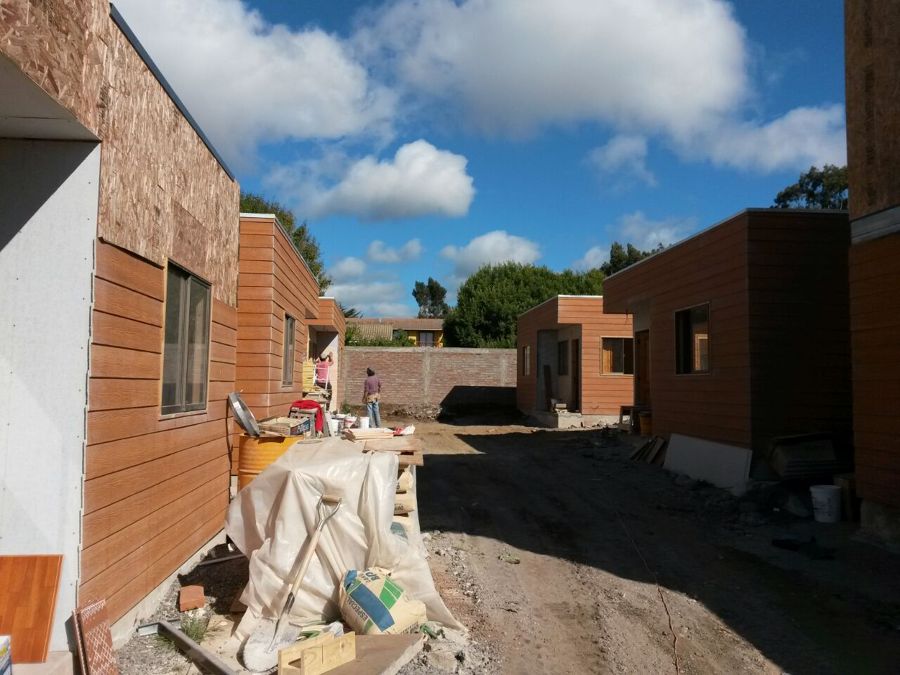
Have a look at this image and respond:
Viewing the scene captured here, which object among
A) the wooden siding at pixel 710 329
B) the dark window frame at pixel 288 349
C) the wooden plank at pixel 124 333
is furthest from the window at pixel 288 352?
the wooden siding at pixel 710 329

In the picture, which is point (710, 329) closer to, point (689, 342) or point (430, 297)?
point (689, 342)

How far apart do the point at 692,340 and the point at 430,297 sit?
79.3 metres

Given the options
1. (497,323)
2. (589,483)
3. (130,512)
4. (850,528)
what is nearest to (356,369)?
(497,323)

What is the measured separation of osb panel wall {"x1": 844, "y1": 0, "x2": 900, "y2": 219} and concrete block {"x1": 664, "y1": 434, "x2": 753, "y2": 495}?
399cm

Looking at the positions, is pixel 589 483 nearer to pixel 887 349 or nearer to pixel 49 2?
pixel 887 349

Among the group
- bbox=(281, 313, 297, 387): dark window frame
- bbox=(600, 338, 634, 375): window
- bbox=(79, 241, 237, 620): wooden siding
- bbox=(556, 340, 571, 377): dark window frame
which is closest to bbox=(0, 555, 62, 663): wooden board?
bbox=(79, 241, 237, 620): wooden siding

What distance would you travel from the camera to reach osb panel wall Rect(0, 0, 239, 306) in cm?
343

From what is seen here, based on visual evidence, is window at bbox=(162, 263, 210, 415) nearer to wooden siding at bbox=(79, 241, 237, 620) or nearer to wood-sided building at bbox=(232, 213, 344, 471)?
wooden siding at bbox=(79, 241, 237, 620)

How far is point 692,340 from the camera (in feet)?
41.5

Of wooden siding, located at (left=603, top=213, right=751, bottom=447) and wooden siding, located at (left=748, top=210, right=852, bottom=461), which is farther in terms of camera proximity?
wooden siding, located at (left=603, top=213, right=751, bottom=447)

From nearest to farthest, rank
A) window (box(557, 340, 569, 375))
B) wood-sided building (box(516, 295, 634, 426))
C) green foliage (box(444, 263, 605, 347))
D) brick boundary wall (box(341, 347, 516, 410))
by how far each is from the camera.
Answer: wood-sided building (box(516, 295, 634, 426))
window (box(557, 340, 569, 375))
brick boundary wall (box(341, 347, 516, 410))
green foliage (box(444, 263, 605, 347))

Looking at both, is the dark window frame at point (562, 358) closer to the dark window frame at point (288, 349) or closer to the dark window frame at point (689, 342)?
the dark window frame at point (689, 342)

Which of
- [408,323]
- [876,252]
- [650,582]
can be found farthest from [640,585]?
[408,323]

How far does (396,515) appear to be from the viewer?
6.36 meters
